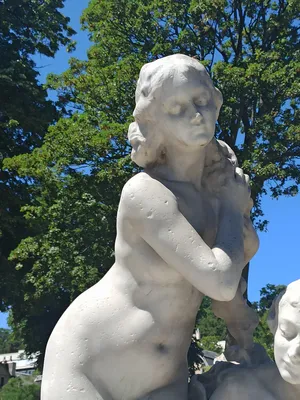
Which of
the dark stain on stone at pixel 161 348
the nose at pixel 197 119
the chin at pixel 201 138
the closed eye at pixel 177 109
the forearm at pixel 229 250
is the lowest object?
the dark stain on stone at pixel 161 348

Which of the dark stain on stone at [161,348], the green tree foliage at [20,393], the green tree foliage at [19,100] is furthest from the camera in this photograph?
the green tree foliage at [20,393]

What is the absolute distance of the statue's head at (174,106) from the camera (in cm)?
275

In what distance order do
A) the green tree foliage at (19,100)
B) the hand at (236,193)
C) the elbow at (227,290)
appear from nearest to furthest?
the elbow at (227,290)
the hand at (236,193)
the green tree foliage at (19,100)

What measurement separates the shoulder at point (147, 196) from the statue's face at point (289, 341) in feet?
2.12

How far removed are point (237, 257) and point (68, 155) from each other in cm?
1249

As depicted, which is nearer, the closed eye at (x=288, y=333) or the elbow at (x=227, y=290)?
the closed eye at (x=288, y=333)

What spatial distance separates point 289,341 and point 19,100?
54.1 feet

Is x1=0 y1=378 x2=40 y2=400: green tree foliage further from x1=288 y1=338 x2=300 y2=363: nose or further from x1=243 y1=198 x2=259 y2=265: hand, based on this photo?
x1=288 y1=338 x2=300 y2=363: nose

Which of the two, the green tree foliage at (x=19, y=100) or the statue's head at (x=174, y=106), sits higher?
the green tree foliage at (x=19, y=100)

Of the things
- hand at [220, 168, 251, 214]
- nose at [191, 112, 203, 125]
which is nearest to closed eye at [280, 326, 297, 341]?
hand at [220, 168, 251, 214]

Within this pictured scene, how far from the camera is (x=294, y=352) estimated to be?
2289mm

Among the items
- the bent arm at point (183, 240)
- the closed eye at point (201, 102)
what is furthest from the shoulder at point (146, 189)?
the closed eye at point (201, 102)

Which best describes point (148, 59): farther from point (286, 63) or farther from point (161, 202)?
point (161, 202)

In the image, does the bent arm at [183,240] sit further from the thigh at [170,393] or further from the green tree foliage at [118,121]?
the green tree foliage at [118,121]
